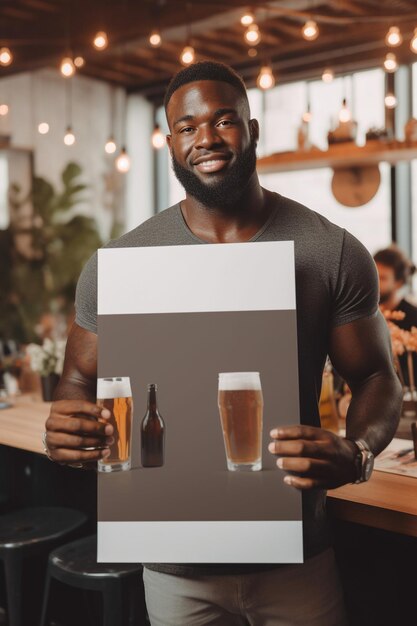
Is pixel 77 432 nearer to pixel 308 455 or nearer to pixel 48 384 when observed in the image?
pixel 308 455

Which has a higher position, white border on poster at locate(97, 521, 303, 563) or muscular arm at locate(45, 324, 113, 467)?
muscular arm at locate(45, 324, 113, 467)

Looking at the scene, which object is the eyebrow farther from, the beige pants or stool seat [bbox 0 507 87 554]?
stool seat [bbox 0 507 87 554]

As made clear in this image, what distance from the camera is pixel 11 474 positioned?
125 inches

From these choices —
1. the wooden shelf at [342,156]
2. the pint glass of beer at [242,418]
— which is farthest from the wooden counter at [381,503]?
the wooden shelf at [342,156]

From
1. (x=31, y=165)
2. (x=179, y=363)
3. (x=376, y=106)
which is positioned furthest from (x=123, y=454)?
(x=31, y=165)

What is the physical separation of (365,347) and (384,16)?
408 cm

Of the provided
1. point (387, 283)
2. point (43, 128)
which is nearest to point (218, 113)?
point (387, 283)

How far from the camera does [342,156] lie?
4.57 metres

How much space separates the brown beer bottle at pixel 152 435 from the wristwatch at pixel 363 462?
0.32 meters

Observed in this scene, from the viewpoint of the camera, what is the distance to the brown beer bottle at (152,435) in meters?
1.17

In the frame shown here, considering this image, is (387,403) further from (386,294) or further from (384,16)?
(384,16)

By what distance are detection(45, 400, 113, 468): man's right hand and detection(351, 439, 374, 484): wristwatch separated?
40cm

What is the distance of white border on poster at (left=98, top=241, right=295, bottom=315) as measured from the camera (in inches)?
48.1

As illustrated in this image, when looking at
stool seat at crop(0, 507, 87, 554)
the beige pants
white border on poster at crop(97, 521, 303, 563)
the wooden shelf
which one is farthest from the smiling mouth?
the wooden shelf
